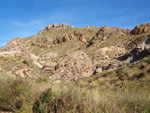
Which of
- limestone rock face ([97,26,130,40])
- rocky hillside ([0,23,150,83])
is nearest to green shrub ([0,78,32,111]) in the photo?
rocky hillside ([0,23,150,83])

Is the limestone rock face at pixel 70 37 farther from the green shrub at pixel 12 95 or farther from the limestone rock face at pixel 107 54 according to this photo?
the green shrub at pixel 12 95

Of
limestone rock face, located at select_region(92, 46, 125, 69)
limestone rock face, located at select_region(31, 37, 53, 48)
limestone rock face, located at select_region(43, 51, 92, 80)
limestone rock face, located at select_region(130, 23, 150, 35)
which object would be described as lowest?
limestone rock face, located at select_region(43, 51, 92, 80)

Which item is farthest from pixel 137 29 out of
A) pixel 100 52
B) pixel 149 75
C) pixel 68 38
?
pixel 149 75

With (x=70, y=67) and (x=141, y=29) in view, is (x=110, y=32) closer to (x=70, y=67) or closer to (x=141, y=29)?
(x=141, y=29)

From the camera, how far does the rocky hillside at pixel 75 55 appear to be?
674 inches

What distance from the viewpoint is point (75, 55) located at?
1038 inches

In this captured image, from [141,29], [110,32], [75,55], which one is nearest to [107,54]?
[75,55]

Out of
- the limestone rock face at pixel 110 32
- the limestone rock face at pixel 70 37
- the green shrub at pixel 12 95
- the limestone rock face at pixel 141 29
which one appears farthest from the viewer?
the limestone rock face at pixel 70 37

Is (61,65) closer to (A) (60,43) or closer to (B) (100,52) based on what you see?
(B) (100,52)

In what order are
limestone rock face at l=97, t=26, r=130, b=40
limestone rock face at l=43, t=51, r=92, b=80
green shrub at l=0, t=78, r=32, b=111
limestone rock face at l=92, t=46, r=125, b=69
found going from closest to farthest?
1. green shrub at l=0, t=78, r=32, b=111
2. limestone rock face at l=43, t=51, r=92, b=80
3. limestone rock face at l=92, t=46, r=125, b=69
4. limestone rock face at l=97, t=26, r=130, b=40

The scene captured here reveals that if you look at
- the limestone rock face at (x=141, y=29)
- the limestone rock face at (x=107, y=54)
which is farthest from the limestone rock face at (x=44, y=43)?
the limestone rock face at (x=141, y=29)

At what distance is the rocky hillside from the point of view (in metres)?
17.1

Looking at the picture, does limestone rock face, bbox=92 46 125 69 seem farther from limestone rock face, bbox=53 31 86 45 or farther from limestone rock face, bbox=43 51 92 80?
limestone rock face, bbox=53 31 86 45

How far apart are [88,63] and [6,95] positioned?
22.5 m
